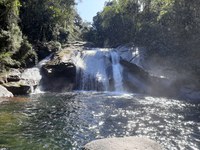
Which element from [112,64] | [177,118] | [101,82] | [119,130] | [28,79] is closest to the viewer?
[119,130]

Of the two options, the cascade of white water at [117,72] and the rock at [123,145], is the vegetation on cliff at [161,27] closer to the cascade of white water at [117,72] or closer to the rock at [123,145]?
the cascade of white water at [117,72]

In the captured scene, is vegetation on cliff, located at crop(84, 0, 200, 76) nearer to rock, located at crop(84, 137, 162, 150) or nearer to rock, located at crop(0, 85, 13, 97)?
rock, located at crop(0, 85, 13, 97)

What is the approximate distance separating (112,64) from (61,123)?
27.1m

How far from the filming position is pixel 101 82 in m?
43.1

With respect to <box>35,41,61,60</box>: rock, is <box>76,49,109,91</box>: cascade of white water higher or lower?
lower

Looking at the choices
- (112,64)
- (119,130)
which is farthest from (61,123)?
(112,64)

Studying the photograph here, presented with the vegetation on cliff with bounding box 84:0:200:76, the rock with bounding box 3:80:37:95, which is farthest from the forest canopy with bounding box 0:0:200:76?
the rock with bounding box 3:80:37:95

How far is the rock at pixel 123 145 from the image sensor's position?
1355 cm

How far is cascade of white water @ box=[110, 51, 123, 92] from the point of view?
→ 1669 inches

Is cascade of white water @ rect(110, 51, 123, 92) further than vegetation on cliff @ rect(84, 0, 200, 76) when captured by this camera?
No

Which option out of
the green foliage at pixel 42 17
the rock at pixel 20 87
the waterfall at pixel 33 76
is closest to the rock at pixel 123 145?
the rock at pixel 20 87

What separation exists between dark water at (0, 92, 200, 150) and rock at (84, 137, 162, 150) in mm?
1482

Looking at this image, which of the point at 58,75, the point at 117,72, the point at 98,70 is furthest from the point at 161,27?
the point at 58,75

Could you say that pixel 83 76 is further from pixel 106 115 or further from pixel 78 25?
pixel 78 25
